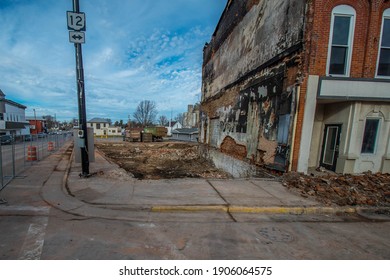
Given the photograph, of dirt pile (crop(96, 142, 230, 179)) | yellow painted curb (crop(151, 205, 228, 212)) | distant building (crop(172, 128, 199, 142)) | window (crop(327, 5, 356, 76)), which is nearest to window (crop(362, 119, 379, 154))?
window (crop(327, 5, 356, 76))

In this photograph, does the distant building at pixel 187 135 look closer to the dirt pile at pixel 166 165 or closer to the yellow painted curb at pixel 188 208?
the dirt pile at pixel 166 165

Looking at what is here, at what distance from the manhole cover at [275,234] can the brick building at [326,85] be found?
12.8 feet

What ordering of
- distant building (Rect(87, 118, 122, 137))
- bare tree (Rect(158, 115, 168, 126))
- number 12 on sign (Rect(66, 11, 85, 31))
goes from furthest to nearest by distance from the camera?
bare tree (Rect(158, 115, 168, 126))
distant building (Rect(87, 118, 122, 137))
number 12 on sign (Rect(66, 11, 85, 31))

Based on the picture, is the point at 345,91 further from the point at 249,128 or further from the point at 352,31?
the point at 249,128

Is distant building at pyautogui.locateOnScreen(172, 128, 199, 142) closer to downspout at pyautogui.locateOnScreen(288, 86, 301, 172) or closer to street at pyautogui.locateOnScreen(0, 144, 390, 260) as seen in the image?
downspout at pyautogui.locateOnScreen(288, 86, 301, 172)

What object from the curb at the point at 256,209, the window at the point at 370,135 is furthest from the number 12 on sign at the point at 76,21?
the window at the point at 370,135

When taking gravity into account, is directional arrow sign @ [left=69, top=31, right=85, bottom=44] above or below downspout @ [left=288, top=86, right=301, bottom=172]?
above

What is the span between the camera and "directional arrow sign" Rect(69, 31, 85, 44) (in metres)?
5.89

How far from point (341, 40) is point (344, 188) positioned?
208 inches

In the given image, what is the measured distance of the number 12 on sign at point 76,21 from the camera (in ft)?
19.1

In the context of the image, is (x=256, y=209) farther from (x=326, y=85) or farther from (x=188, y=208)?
(x=326, y=85)

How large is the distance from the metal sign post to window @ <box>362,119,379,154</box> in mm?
10438

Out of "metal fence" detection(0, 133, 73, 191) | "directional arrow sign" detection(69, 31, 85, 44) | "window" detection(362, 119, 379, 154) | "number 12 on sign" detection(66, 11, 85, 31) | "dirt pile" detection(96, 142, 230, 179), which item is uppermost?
"number 12 on sign" detection(66, 11, 85, 31)

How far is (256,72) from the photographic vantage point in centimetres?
924
